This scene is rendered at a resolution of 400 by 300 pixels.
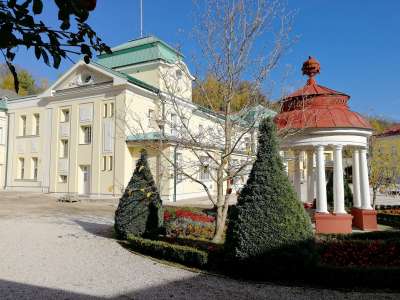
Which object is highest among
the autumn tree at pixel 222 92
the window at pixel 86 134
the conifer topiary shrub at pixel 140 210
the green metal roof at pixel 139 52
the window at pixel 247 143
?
the green metal roof at pixel 139 52

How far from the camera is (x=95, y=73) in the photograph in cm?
2864

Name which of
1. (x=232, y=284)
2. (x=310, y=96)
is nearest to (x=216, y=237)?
(x=232, y=284)

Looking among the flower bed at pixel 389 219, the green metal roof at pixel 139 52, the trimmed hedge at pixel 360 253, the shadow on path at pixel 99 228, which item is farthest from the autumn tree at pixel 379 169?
the green metal roof at pixel 139 52

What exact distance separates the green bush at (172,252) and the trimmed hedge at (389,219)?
1148 cm

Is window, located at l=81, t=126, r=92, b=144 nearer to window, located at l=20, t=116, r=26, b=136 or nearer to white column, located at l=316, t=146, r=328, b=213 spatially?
window, located at l=20, t=116, r=26, b=136

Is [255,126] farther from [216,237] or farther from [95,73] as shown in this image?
[95,73]

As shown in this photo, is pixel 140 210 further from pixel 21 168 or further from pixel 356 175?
pixel 21 168

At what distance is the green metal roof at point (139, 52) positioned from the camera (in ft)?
98.7

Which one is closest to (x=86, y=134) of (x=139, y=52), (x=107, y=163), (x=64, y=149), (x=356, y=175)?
(x=64, y=149)

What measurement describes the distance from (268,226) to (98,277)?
12.4 ft

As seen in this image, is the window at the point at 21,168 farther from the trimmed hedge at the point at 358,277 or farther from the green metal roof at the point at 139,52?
the trimmed hedge at the point at 358,277

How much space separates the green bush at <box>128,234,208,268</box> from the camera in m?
7.79

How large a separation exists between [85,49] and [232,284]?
559 cm

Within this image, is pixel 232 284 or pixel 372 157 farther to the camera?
pixel 372 157
